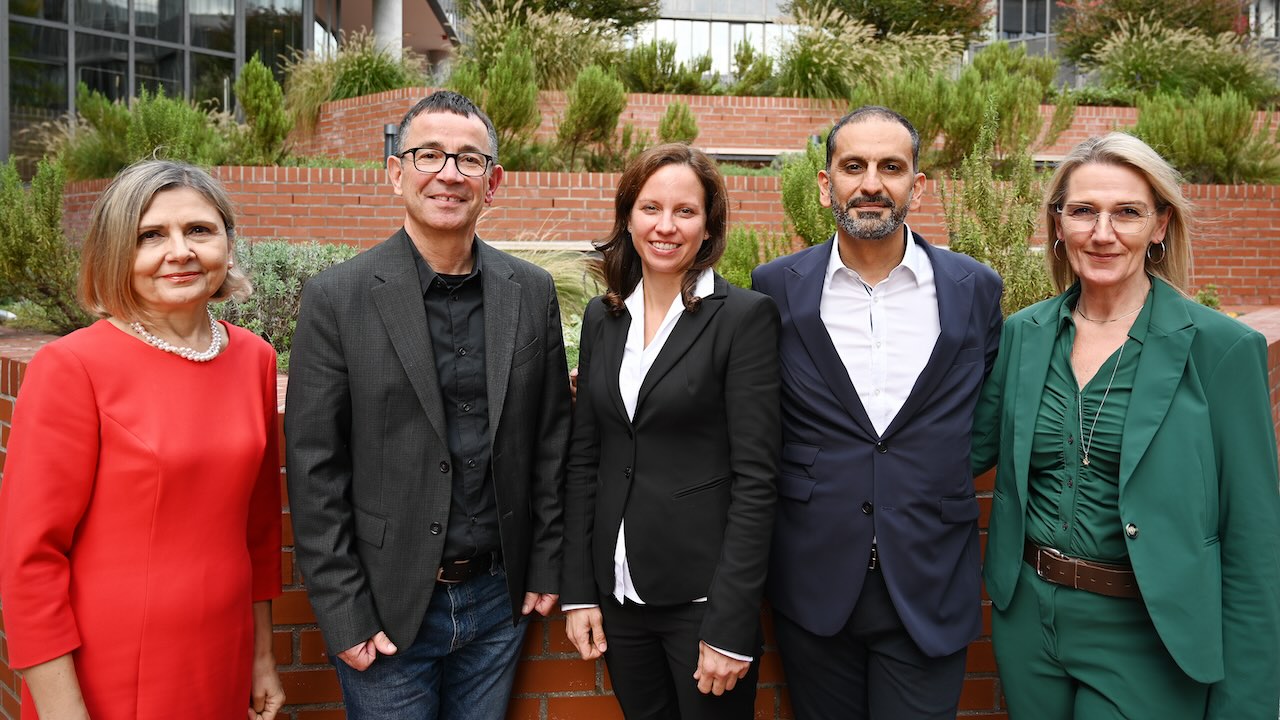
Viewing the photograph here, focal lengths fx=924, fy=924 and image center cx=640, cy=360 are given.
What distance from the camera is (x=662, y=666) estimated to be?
2.31 meters

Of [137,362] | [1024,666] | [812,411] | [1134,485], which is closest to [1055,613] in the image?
[1024,666]

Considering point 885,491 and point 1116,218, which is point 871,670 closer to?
point 885,491

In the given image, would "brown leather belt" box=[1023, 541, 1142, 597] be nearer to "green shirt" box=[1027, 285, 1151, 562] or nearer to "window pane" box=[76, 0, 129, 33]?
"green shirt" box=[1027, 285, 1151, 562]

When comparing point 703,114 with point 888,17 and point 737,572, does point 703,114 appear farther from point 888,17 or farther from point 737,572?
point 737,572

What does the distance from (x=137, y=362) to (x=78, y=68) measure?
44.3 feet

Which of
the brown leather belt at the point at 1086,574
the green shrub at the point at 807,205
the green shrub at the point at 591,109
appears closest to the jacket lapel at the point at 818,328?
the brown leather belt at the point at 1086,574

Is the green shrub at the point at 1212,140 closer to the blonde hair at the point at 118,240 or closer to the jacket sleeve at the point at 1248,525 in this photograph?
the jacket sleeve at the point at 1248,525

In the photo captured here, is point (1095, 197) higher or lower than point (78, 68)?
lower

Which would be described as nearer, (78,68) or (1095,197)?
(1095,197)

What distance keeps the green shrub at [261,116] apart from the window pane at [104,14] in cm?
455

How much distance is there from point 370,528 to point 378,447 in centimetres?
19

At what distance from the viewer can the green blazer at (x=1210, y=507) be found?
2.03 metres

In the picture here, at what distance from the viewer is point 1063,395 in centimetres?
221

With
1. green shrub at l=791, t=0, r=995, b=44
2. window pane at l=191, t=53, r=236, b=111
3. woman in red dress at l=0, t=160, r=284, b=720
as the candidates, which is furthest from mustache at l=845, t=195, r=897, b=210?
green shrub at l=791, t=0, r=995, b=44
